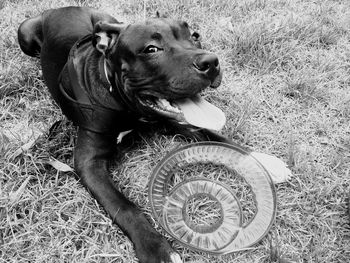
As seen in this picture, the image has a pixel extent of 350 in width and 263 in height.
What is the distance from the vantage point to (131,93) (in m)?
2.55

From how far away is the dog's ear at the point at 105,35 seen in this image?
2.62 meters

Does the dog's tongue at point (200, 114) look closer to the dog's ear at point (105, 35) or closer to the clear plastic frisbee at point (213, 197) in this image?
the clear plastic frisbee at point (213, 197)

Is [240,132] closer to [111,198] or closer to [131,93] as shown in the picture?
[131,93]

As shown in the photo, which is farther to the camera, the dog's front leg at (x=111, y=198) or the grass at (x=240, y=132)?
the grass at (x=240, y=132)

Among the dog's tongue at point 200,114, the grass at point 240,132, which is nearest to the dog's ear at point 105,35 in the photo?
the dog's tongue at point 200,114

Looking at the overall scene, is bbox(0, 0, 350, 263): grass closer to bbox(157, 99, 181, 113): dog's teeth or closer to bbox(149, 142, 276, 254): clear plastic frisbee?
bbox(149, 142, 276, 254): clear plastic frisbee

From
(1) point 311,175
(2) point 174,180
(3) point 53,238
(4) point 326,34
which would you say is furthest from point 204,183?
(4) point 326,34

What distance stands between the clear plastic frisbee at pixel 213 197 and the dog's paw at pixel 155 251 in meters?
0.08

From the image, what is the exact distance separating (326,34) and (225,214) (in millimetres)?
2453

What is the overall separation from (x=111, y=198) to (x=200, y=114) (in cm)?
77

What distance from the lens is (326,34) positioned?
13.5 feet

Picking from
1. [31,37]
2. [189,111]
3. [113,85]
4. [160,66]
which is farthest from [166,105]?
[31,37]

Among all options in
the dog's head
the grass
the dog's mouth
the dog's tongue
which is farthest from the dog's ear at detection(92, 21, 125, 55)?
the grass

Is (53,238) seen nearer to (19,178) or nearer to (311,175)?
(19,178)
